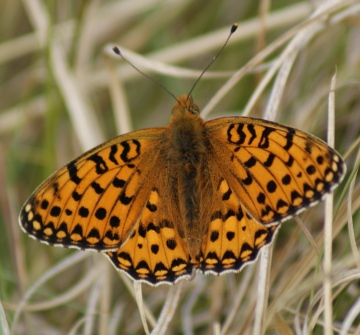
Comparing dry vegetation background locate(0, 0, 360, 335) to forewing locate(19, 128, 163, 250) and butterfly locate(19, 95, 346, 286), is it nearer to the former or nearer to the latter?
butterfly locate(19, 95, 346, 286)

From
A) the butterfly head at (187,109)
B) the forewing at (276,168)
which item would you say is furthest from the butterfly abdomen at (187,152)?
the forewing at (276,168)

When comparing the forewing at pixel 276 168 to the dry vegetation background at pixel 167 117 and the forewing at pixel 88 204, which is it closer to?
the dry vegetation background at pixel 167 117

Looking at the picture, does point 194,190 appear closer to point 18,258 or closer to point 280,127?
point 280,127

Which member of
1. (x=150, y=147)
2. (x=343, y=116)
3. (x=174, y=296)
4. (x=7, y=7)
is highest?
(x=7, y=7)

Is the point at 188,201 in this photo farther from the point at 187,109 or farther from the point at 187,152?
the point at 187,109

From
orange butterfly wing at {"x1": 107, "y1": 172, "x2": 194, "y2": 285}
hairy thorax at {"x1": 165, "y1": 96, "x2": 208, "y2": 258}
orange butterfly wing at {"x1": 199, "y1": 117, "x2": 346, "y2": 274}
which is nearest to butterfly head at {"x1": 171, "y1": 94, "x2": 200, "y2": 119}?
hairy thorax at {"x1": 165, "y1": 96, "x2": 208, "y2": 258}

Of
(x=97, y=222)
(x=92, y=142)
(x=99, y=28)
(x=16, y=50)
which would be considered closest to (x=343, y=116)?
(x=92, y=142)
